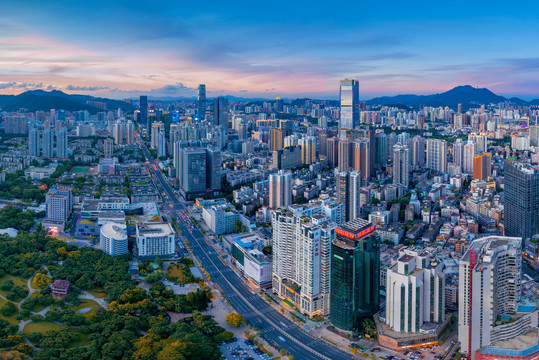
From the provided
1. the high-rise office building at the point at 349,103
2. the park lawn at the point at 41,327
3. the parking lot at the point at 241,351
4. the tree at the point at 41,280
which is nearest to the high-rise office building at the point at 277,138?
the high-rise office building at the point at 349,103

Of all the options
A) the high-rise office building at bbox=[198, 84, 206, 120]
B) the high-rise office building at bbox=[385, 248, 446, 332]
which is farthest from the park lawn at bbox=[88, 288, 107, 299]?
the high-rise office building at bbox=[198, 84, 206, 120]

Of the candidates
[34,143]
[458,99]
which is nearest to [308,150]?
[34,143]

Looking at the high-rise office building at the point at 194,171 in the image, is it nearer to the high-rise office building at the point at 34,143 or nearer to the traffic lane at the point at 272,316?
the traffic lane at the point at 272,316

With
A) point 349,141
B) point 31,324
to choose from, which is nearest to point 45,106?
point 349,141

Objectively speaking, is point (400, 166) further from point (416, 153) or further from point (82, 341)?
point (82, 341)

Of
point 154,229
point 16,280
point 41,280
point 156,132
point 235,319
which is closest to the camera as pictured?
point 235,319

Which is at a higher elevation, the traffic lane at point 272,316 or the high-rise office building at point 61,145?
the high-rise office building at point 61,145

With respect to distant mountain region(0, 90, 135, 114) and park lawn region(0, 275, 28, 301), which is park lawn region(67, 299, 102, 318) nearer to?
park lawn region(0, 275, 28, 301)
